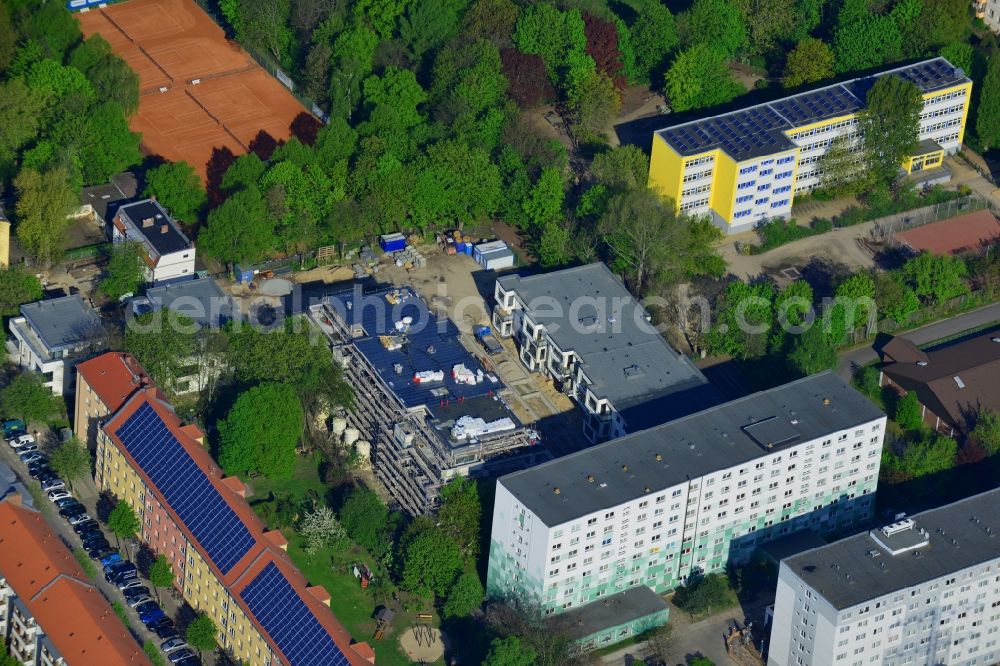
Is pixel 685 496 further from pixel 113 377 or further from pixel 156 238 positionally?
pixel 156 238

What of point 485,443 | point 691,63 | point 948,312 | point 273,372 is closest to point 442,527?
Result: point 485,443

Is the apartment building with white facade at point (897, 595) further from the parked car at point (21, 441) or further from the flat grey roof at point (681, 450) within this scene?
the parked car at point (21, 441)

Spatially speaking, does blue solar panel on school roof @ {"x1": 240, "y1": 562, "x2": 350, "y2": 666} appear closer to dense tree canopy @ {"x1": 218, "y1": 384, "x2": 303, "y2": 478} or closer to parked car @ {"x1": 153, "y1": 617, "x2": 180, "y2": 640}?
parked car @ {"x1": 153, "y1": 617, "x2": 180, "y2": 640}

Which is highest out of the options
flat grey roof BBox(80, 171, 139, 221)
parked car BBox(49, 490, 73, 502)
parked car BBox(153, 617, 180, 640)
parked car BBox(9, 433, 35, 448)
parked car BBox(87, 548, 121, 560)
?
flat grey roof BBox(80, 171, 139, 221)

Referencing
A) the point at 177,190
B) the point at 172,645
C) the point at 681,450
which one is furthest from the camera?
the point at 177,190

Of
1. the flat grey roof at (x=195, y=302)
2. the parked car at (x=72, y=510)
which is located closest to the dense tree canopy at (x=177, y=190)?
the flat grey roof at (x=195, y=302)

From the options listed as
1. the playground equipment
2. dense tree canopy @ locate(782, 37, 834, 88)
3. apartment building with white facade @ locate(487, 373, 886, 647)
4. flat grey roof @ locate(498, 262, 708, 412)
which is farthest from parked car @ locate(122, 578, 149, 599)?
dense tree canopy @ locate(782, 37, 834, 88)

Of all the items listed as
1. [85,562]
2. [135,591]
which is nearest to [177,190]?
[85,562]
